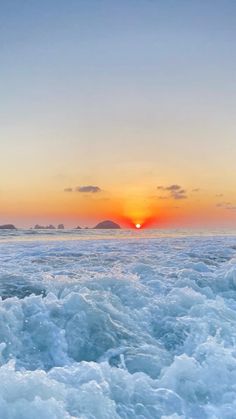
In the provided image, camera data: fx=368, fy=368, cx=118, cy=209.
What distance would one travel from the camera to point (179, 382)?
5430 mm

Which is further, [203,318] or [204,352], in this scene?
[203,318]

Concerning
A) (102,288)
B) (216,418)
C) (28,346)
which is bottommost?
(216,418)

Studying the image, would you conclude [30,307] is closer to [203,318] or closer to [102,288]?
[102,288]

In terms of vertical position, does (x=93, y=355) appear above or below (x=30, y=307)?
below

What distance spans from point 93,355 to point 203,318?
266 centimetres

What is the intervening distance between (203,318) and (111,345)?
2209 millimetres

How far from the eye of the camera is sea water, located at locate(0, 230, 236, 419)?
185 inches

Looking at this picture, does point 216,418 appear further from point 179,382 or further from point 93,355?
point 93,355

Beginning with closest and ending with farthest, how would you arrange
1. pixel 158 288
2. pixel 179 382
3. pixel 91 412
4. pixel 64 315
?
pixel 91 412
pixel 179 382
pixel 64 315
pixel 158 288

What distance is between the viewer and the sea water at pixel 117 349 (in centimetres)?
471

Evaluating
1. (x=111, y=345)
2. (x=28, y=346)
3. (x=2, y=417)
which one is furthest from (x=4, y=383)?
(x=111, y=345)

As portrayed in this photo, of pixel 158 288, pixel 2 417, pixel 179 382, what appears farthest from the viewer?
pixel 158 288

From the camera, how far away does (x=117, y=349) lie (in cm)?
653

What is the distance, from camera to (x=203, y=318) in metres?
7.73
